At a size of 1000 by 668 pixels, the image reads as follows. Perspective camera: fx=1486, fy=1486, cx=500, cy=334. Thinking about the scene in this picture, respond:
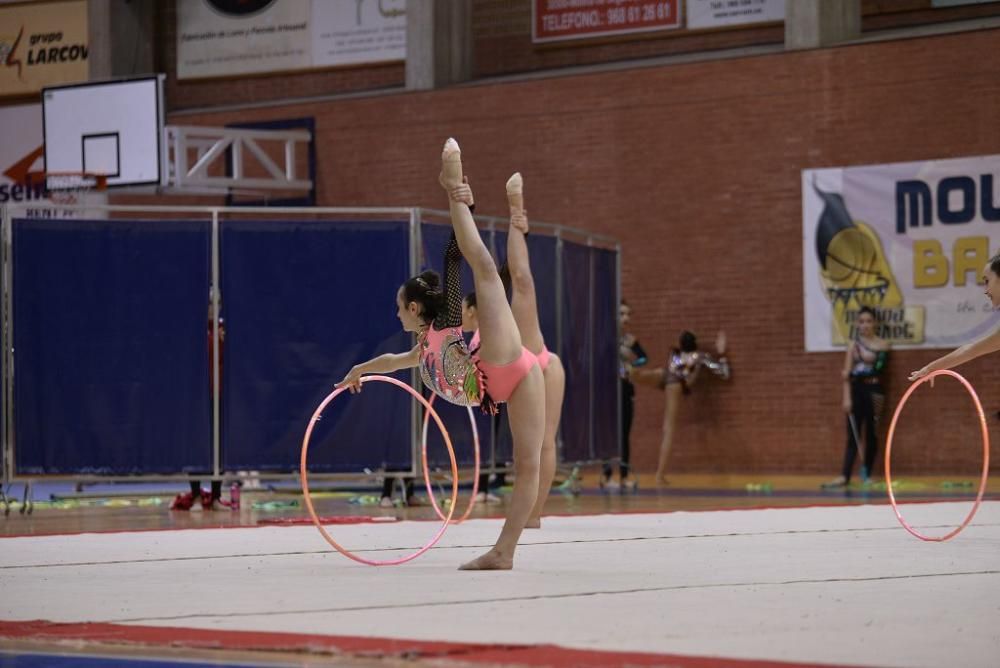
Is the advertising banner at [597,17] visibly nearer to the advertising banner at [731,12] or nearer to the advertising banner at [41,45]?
the advertising banner at [731,12]

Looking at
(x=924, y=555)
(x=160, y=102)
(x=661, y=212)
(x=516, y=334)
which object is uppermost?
(x=160, y=102)

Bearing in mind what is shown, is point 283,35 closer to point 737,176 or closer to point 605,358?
point 737,176

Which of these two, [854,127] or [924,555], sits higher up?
[854,127]

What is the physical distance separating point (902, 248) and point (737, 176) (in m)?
1.98

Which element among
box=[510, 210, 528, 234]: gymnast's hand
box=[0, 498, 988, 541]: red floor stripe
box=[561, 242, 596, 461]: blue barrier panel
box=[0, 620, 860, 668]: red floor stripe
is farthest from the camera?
box=[561, 242, 596, 461]: blue barrier panel

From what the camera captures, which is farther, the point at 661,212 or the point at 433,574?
the point at 661,212

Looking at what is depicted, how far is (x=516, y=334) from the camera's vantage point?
20.2ft

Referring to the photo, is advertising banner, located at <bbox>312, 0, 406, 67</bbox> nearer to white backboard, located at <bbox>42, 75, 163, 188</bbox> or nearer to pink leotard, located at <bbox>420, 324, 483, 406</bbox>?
white backboard, located at <bbox>42, 75, 163, 188</bbox>

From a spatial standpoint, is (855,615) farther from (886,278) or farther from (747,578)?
(886,278)

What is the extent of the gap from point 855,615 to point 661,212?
40.9 ft

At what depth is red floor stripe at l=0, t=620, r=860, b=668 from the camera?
3.64 m

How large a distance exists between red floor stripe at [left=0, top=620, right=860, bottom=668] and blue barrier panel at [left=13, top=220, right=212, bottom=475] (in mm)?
6581

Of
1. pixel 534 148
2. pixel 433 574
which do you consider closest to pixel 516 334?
pixel 433 574

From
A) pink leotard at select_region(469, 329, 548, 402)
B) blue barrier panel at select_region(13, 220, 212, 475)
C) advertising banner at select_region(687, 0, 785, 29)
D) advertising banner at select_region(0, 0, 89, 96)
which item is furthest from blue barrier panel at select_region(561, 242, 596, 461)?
advertising banner at select_region(0, 0, 89, 96)
